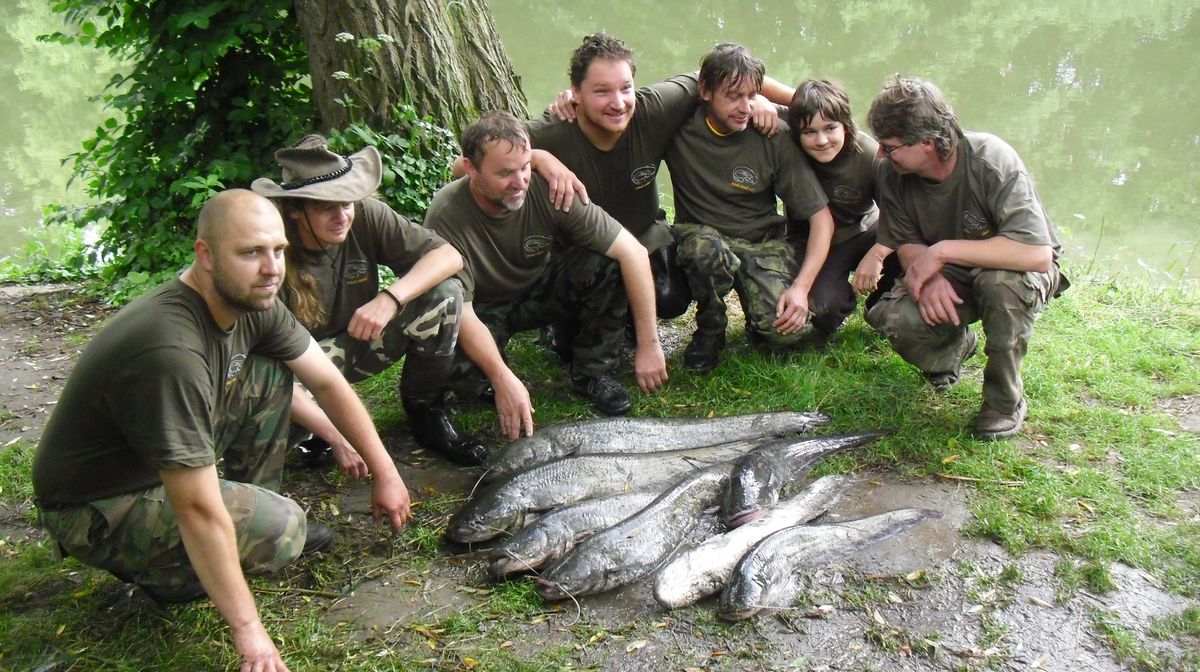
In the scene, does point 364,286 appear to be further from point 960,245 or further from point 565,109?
point 960,245

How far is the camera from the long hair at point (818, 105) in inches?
185

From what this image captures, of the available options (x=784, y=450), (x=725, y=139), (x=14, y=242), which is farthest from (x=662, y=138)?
(x=14, y=242)

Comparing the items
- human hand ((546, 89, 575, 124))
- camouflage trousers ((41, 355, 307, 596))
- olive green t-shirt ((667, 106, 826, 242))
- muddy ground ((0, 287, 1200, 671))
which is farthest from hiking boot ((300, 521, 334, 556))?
olive green t-shirt ((667, 106, 826, 242))

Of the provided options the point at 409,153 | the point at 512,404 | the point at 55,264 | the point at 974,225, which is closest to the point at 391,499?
the point at 512,404

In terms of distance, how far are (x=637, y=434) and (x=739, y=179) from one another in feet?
4.96

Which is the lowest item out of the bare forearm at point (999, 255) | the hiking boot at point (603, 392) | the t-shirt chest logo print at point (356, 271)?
the hiking boot at point (603, 392)

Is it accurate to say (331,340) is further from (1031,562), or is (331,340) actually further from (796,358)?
(1031,562)

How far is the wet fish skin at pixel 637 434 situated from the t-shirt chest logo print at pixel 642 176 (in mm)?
1313

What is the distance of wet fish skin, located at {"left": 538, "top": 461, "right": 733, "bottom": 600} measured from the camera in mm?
3307

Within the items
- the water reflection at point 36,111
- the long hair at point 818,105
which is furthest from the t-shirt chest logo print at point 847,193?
the water reflection at point 36,111

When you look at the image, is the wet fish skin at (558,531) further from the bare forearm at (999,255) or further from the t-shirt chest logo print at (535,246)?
the bare forearm at (999,255)

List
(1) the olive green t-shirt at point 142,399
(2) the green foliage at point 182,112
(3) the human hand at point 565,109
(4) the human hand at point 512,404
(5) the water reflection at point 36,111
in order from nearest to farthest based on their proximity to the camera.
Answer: (1) the olive green t-shirt at point 142,399
(4) the human hand at point 512,404
(3) the human hand at point 565,109
(2) the green foliage at point 182,112
(5) the water reflection at point 36,111

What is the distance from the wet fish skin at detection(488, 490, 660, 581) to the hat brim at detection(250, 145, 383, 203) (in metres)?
1.47

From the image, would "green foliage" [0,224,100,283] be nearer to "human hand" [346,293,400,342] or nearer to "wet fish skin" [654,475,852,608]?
"human hand" [346,293,400,342]
